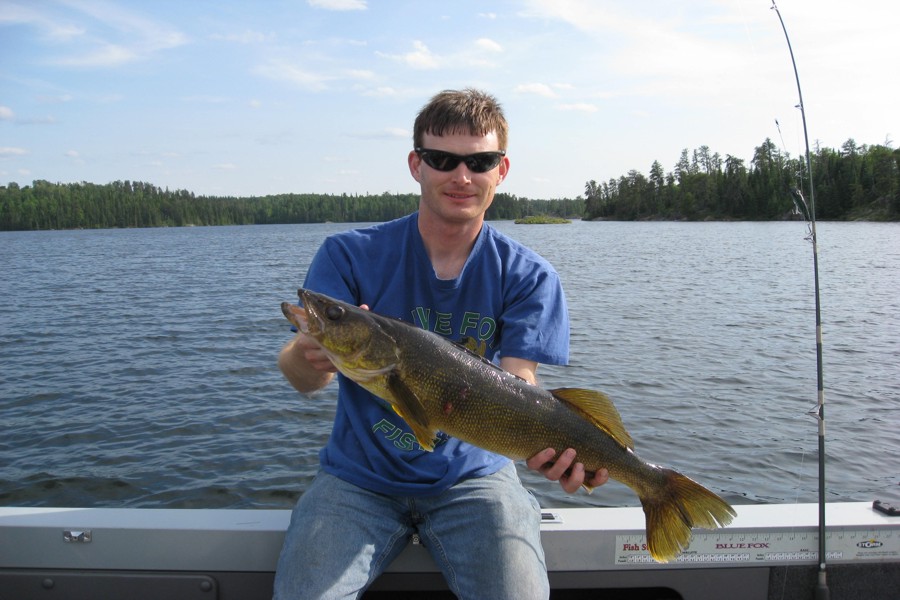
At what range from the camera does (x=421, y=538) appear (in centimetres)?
328

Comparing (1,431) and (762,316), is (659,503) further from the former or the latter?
(762,316)

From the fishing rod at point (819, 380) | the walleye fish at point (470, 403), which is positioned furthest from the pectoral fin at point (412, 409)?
the fishing rod at point (819, 380)

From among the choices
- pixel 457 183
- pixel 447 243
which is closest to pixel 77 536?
pixel 447 243

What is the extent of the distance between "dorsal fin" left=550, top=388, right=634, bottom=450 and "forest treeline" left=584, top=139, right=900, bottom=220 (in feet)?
183

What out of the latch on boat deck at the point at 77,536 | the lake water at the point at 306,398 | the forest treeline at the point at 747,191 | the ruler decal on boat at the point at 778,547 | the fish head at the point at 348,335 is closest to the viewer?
the fish head at the point at 348,335

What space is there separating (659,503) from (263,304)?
20195mm

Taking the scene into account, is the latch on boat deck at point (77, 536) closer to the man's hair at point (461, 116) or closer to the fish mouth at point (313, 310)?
the fish mouth at point (313, 310)

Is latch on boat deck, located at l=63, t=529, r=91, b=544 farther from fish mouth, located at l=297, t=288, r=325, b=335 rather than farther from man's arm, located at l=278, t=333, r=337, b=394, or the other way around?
fish mouth, located at l=297, t=288, r=325, b=335

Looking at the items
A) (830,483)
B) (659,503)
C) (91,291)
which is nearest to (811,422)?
(830,483)

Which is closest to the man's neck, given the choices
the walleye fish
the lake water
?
the walleye fish

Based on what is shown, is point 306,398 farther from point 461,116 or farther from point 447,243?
point 461,116

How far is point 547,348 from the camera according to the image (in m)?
3.45

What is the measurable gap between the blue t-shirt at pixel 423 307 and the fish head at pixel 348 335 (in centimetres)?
39

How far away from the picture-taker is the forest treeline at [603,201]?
8750cm
